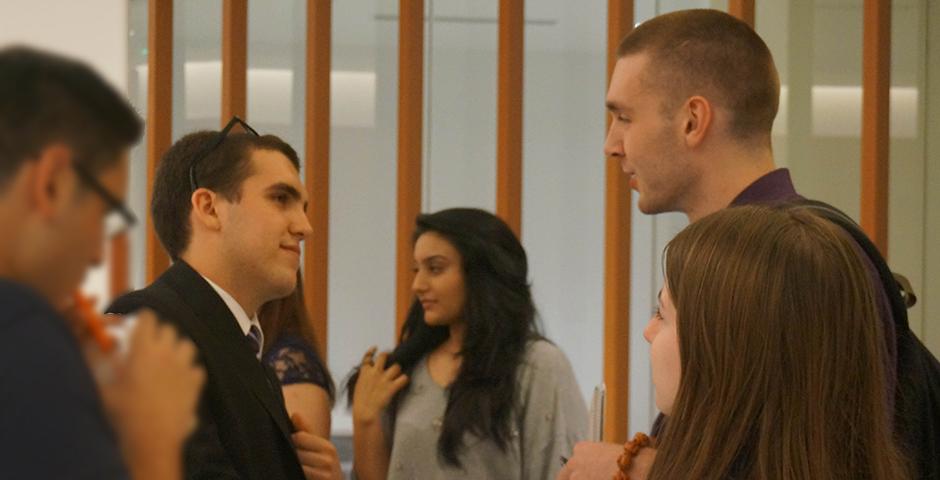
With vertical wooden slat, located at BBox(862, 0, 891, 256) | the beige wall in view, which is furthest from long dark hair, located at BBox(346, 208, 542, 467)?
the beige wall

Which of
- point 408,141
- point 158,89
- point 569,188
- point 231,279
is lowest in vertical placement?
point 231,279

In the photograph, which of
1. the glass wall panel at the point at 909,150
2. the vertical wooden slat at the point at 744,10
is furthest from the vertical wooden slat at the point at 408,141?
the glass wall panel at the point at 909,150

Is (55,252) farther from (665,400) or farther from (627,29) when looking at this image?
(627,29)

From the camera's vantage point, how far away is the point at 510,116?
3008mm

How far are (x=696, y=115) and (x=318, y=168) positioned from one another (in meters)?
1.39

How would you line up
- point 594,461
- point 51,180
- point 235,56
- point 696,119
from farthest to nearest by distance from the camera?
point 235,56 < point 696,119 < point 594,461 < point 51,180

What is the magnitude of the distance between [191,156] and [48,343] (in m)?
1.20

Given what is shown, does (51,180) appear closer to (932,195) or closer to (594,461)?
(594,461)

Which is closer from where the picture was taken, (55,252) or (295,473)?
(55,252)

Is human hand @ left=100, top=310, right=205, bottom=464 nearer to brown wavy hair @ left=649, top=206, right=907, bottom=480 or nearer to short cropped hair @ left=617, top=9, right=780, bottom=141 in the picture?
brown wavy hair @ left=649, top=206, right=907, bottom=480

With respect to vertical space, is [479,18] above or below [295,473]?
above

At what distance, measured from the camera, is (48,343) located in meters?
0.31

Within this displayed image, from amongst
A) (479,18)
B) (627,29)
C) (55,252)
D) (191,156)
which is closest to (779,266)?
(191,156)

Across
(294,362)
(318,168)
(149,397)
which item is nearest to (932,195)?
(318,168)
